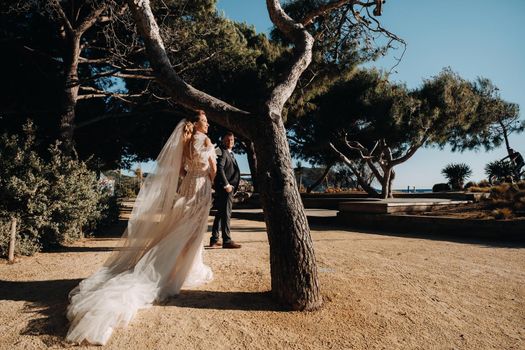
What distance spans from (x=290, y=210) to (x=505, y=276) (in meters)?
3.52

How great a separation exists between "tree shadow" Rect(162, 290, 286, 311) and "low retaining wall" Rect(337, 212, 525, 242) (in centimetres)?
677

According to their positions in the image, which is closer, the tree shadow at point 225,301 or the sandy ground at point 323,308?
the sandy ground at point 323,308

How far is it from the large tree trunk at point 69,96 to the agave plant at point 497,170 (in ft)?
76.9

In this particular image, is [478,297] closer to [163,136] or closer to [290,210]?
[290,210]

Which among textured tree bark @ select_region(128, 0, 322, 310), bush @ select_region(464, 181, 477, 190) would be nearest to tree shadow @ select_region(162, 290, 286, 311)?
textured tree bark @ select_region(128, 0, 322, 310)

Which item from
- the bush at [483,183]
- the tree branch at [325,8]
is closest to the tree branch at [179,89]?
the tree branch at [325,8]

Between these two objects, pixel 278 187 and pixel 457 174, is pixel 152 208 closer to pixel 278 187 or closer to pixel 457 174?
pixel 278 187

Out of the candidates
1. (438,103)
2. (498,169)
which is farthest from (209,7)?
(498,169)

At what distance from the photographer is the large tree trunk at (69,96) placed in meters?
7.26

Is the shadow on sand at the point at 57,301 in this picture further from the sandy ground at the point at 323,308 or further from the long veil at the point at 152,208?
the long veil at the point at 152,208

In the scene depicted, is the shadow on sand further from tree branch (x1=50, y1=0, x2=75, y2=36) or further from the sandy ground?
tree branch (x1=50, y1=0, x2=75, y2=36)

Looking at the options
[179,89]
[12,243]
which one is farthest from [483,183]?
[12,243]

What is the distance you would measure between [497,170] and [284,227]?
77.2 feet

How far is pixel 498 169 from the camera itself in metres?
20.5
